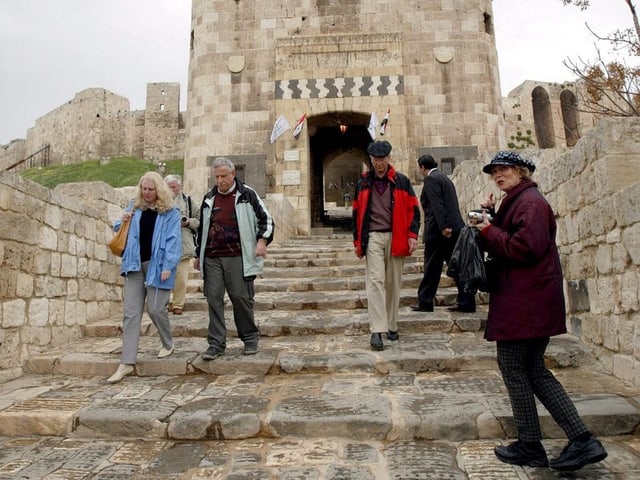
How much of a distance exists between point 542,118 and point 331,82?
24709mm

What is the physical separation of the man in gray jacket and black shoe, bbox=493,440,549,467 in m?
2.33

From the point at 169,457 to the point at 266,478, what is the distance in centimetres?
65

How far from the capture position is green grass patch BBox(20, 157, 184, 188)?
98.6 ft

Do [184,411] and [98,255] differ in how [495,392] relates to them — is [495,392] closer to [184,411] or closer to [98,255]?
[184,411]

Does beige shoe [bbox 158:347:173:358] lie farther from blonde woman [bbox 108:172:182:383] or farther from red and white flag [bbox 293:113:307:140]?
red and white flag [bbox 293:113:307:140]

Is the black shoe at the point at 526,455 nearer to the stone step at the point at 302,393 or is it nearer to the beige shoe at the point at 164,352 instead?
the stone step at the point at 302,393

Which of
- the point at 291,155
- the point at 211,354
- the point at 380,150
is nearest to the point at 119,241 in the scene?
the point at 211,354

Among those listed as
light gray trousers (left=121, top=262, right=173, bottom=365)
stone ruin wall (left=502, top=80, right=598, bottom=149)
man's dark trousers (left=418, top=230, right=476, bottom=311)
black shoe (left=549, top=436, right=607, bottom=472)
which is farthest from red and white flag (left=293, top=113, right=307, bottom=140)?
stone ruin wall (left=502, top=80, right=598, bottom=149)

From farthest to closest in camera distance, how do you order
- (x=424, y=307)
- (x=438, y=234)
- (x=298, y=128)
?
(x=298, y=128)
(x=424, y=307)
(x=438, y=234)

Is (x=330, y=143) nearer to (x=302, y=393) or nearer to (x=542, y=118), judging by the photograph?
(x=302, y=393)

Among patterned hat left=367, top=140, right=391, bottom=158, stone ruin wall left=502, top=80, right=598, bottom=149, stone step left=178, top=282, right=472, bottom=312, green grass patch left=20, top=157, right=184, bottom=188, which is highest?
stone ruin wall left=502, top=80, right=598, bottom=149

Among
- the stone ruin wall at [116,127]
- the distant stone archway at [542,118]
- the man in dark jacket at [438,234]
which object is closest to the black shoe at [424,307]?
the man in dark jacket at [438,234]

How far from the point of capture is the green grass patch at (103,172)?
→ 98.6 ft

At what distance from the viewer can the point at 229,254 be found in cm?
416
